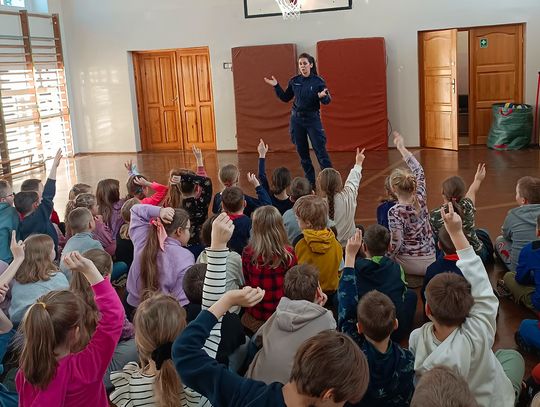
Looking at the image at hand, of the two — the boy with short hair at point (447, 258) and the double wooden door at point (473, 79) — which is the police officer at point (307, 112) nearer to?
the double wooden door at point (473, 79)

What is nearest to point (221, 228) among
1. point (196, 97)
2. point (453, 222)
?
point (453, 222)

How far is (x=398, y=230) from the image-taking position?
14.6 feet

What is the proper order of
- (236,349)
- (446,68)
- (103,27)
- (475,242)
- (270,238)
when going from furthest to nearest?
(103,27) → (446,68) → (475,242) → (270,238) → (236,349)

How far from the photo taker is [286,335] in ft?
8.50

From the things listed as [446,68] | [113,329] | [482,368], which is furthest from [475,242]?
[446,68]

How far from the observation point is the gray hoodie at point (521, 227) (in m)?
4.14

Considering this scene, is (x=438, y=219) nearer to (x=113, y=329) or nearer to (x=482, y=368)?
(x=482, y=368)

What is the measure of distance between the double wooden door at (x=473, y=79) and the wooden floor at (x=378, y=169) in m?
0.59

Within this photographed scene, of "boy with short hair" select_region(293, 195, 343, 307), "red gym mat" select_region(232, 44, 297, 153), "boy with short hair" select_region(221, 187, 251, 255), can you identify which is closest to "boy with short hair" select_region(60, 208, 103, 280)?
"boy with short hair" select_region(221, 187, 251, 255)

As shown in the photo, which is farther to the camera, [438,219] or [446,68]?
[446,68]

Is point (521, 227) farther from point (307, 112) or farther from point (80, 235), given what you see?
point (307, 112)

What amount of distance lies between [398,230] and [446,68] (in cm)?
666

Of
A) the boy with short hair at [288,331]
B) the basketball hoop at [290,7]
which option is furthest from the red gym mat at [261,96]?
the boy with short hair at [288,331]

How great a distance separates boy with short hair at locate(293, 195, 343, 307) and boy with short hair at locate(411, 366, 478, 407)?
215cm
